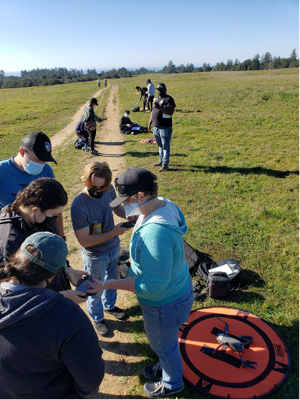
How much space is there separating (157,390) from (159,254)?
6.67 ft

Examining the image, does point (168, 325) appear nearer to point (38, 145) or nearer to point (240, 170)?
point (38, 145)

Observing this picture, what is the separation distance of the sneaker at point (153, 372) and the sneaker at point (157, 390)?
0.14 meters

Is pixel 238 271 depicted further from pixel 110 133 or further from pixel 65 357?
pixel 110 133

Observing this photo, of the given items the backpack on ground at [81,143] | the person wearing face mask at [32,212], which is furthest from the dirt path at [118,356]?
the backpack on ground at [81,143]

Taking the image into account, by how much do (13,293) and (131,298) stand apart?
337 centimetres

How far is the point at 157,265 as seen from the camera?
6.96ft

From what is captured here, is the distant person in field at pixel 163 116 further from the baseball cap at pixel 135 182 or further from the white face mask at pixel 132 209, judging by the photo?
the baseball cap at pixel 135 182

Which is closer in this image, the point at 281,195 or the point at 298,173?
the point at 281,195

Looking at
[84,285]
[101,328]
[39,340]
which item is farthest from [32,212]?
[101,328]

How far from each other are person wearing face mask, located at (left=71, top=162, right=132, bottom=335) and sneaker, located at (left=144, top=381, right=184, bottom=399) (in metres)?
1.11

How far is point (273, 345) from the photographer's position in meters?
3.54

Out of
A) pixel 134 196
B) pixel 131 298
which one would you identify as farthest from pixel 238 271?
pixel 134 196

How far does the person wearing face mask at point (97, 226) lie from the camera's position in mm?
3164

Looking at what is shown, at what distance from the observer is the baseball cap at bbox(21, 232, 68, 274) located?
5.55 ft
